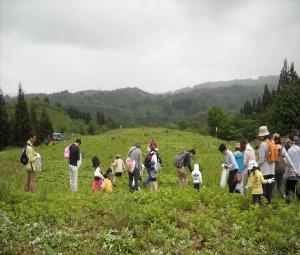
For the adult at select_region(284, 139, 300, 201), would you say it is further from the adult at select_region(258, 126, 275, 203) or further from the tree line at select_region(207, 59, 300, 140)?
the tree line at select_region(207, 59, 300, 140)

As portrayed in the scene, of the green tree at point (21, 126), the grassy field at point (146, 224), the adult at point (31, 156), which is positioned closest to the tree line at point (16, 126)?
the green tree at point (21, 126)

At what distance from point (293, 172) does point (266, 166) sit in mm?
961

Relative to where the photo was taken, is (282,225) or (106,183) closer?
(282,225)

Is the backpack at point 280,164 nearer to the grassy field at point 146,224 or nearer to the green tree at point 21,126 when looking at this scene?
the grassy field at point 146,224

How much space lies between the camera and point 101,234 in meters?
8.58

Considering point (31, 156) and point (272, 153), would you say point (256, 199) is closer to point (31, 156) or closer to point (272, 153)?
point (272, 153)

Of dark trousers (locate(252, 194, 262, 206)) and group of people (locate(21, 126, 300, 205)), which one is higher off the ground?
group of people (locate(21, 126, 300, 205))

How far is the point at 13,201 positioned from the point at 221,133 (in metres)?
81.3

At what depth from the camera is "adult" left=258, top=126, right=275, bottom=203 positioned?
37.1 feet

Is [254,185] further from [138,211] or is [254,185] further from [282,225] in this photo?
[138,211]

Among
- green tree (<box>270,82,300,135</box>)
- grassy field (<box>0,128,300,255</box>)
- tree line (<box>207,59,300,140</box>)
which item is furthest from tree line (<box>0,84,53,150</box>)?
grassy field (<box>0,128,300,255</box>)

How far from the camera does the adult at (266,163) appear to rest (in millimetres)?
11312

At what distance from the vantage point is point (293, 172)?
11773mm

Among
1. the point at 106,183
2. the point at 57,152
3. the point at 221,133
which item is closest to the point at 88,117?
the point at 221,133
